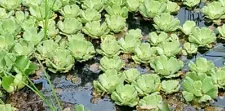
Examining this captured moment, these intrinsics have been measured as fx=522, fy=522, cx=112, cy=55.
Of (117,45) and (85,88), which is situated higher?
(117,45)

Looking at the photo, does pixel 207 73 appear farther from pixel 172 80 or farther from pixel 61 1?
pixel 61 1

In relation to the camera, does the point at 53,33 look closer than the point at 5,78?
No

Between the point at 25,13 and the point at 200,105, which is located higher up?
the point at 25,13

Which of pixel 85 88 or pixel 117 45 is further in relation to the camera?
pixel 117 45

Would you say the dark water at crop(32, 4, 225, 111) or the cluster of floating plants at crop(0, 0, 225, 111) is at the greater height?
the cluster of floating plants at crop(0, 0, 225, 111)

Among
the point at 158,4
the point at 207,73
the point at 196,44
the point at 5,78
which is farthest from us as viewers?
the point at 158,4

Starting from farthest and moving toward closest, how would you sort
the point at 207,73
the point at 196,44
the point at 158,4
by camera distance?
the point at 158,4, the point at 196,44, the point at 207,73

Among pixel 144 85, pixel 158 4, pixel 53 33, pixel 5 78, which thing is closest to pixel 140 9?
pixel 158 4

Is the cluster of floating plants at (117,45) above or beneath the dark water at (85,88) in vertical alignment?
above
